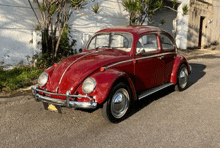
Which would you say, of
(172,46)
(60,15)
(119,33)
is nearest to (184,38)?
(60,15)

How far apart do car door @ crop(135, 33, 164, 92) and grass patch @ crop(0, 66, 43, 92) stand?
3.49 meters

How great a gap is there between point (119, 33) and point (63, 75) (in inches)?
65.8

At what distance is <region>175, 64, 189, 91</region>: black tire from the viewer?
604 cm

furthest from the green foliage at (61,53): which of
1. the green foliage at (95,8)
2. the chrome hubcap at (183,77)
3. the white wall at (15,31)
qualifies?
the chrome hubcap at (183,77)

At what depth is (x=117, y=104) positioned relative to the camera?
4.15 meters

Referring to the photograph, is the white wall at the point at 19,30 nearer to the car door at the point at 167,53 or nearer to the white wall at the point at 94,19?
the white wall at the point at 94,19

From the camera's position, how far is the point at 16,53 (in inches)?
324

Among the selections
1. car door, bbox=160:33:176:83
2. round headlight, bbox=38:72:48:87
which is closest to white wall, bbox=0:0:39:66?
round headlight, bbox=38:72:48:87

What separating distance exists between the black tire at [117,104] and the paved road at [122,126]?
14cm

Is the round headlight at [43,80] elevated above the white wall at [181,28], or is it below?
below

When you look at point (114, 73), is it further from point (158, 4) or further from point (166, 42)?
point (158, 4)

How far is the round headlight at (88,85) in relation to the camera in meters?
3.83

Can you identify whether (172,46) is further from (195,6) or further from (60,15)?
(195,6)

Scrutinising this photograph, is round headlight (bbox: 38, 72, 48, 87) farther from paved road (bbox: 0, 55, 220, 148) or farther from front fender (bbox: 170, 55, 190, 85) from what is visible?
front fender (bbox: 170, 55, 190, 85)
